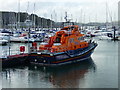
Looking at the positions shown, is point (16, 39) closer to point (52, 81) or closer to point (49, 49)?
point (49, 49)

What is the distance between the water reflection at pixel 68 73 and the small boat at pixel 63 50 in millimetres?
774

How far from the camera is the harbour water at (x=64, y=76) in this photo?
1798cm

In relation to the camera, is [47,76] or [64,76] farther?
[47,76]

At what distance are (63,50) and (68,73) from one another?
395 cm

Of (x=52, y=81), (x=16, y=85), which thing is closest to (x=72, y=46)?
(x=52, y=81)

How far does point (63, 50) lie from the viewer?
25.1 m

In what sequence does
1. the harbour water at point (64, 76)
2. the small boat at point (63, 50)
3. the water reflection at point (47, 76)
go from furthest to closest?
the small boat at point (63, 50)
the water reflection at point (47, 76)
the harbour water at point (64, 76)

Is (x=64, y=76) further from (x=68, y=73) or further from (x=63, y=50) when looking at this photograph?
(x=63, y=50)

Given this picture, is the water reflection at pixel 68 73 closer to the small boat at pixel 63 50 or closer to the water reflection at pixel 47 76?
the water reflection at pixel 47 76

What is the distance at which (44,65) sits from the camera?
24.4 m

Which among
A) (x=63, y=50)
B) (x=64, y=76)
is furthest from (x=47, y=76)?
(x=63, y=50)

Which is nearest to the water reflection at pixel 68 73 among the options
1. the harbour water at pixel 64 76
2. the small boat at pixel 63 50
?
the harbour water at pixel 64 76

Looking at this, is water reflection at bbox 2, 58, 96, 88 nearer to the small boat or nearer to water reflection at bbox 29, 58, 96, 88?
water reflection at bbox 29, 58, 96, 88

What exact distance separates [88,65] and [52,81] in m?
7.61
